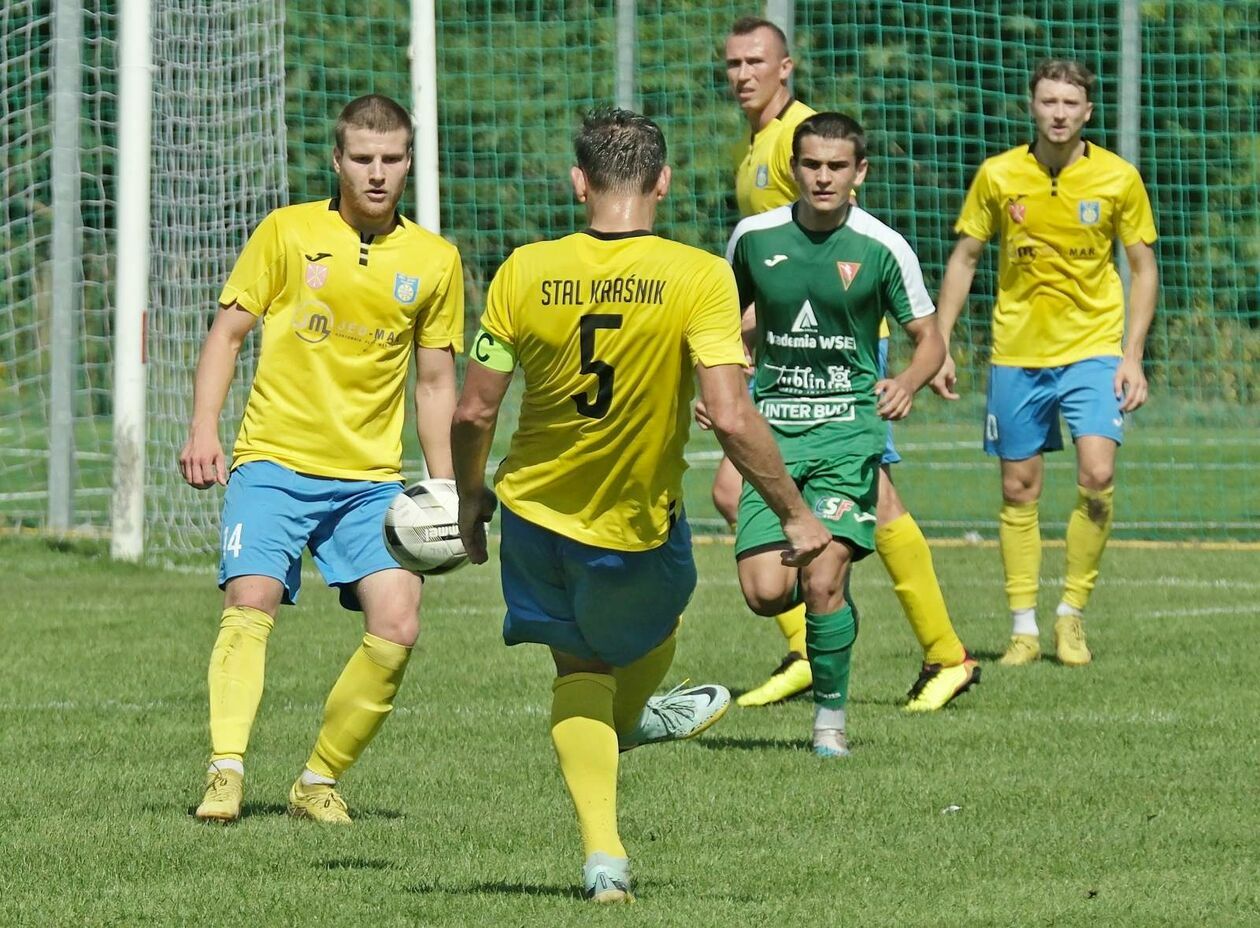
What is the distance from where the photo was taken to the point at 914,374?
23.8ft

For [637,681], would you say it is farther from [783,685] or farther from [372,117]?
[783,685]

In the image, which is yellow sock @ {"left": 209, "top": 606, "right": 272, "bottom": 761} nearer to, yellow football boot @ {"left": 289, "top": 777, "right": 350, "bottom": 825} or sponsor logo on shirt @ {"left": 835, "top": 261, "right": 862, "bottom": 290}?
yellow football boot @ {"left": 289, "top": 777, "right": 350, "bottom": 825}

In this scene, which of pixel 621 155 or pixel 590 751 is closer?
pixel 621 155

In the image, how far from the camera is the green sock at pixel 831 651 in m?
7.32

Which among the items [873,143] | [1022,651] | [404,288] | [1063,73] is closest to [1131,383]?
[1022,651]

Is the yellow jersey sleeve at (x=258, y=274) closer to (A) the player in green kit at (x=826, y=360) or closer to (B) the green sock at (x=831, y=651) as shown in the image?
(A) the player in green kit at (x=826, y=360)

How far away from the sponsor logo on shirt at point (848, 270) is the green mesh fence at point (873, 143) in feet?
27.8

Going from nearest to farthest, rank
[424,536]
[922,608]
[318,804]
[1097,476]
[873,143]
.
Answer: [424,536], [318,804], [922,608], [1097,476], [873,143]

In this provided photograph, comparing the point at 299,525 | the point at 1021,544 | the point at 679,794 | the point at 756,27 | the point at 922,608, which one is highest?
the point at 756,27

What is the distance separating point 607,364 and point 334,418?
5.31ft

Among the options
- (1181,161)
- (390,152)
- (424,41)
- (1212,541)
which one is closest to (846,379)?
(390,152)

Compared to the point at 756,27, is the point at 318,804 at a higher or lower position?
lower

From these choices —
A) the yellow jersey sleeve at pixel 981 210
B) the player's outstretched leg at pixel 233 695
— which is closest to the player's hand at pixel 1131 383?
the yellow jersey sleeve at pixel 981 210

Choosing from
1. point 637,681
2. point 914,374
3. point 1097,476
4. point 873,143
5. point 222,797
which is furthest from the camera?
point 873,143
